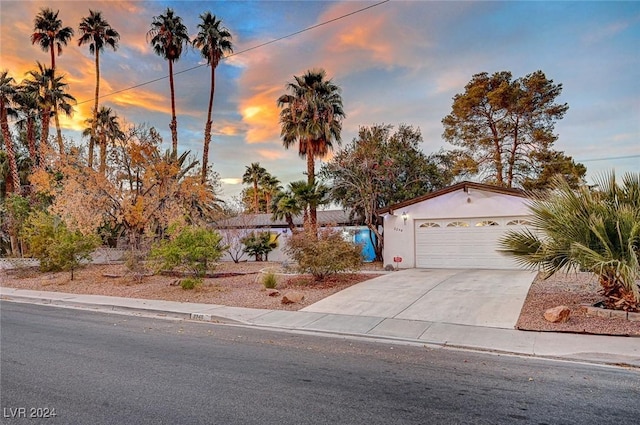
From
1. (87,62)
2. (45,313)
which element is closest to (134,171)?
(45,313)

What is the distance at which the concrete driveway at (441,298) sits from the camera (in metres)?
8.52

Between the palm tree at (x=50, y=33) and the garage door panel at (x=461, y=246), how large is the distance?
26680 millimetres

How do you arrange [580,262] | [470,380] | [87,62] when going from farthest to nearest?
[87,62], [580,262], [470,380]

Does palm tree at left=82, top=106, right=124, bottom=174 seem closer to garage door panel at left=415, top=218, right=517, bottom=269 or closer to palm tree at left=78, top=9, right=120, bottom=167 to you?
palm tree at left=78, top=9, right=120, bottom=167

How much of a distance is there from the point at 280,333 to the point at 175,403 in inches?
146

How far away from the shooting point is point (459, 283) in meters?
12.1

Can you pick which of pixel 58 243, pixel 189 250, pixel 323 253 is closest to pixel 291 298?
pixel 323 253

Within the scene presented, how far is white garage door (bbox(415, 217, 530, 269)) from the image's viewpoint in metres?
15.6

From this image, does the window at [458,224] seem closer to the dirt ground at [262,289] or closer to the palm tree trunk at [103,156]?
the dirt ground at [262,289]

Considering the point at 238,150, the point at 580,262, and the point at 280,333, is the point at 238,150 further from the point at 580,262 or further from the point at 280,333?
the point at 580,262

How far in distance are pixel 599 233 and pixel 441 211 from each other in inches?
372

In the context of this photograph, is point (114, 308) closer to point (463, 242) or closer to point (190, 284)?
point (190, 284)

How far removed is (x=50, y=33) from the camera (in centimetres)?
2795

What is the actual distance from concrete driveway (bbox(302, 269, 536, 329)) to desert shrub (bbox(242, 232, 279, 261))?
11.6 metres
